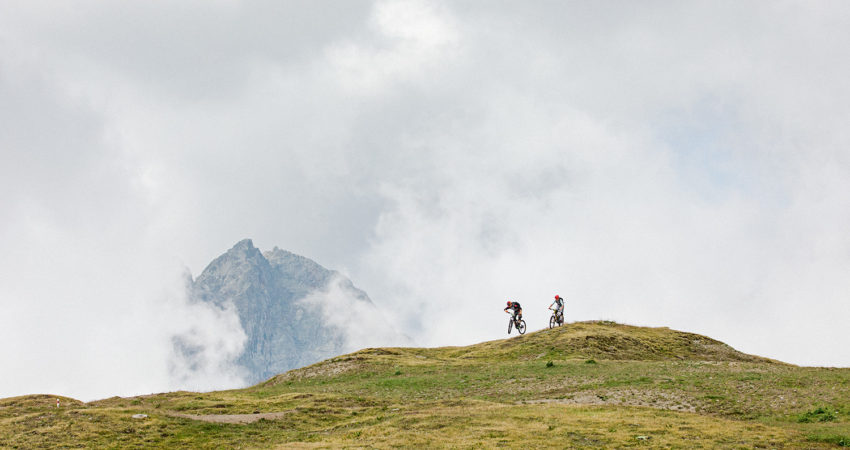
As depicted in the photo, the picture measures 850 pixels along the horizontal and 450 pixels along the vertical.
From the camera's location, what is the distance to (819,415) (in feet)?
111

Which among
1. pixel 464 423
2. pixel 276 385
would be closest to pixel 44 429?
pixel 464 423

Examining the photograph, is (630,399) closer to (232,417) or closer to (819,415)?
(819,415)

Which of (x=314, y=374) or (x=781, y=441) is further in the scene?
(x=314, y=374)

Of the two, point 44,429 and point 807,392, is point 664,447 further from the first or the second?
point 44,429

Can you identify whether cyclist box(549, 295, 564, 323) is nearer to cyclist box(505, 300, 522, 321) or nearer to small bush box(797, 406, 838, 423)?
cyclist box(505, 300, 522, 321)

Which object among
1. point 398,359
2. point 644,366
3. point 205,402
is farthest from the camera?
point 398,359

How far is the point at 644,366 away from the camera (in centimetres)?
5575

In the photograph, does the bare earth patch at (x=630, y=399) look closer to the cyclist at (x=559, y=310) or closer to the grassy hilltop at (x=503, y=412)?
the grassy hilltop at (x=503, y=412)

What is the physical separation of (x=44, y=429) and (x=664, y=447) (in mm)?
34022

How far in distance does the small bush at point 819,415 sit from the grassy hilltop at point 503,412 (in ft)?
0.18

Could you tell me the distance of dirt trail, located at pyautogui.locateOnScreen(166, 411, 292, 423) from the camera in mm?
41375

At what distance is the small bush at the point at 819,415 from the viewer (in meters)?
33.2

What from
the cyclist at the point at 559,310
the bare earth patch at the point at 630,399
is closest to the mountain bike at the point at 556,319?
the cyclist at the point at 559,310

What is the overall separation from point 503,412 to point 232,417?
18837 mm
